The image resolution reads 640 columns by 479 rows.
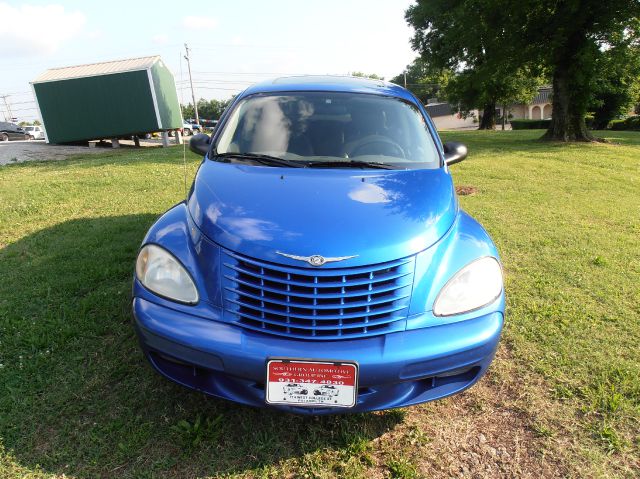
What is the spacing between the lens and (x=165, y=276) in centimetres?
209

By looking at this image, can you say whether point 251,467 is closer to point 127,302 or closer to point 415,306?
point 415,306

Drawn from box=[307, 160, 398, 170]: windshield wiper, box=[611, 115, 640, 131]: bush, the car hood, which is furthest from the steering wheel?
box=[611, 115, 640, 131]: bush

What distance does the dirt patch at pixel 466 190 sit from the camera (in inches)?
285

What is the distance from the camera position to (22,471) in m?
1.86

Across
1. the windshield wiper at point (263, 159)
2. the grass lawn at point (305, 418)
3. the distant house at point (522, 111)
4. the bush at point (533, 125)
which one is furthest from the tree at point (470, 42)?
the distant house at point (522, 111)

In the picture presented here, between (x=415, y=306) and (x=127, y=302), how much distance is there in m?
2.35

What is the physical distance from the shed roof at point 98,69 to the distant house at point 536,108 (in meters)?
53.7

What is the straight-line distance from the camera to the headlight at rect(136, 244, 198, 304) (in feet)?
6.57

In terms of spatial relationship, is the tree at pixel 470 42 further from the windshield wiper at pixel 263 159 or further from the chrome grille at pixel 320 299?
the chrome grille at pixel 320 299

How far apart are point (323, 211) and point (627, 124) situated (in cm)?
3711

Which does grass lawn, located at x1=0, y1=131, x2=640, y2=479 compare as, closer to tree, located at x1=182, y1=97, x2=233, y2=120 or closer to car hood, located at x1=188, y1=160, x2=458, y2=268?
car hood, located at x1=188, y1=160, x2=458, y2=268

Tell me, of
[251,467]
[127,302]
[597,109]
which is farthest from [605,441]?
[597,109]

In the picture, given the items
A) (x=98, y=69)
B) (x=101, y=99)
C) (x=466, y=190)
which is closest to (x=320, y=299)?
(x=466, y=190)

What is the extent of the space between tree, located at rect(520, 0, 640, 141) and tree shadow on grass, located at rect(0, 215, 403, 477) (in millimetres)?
14855
